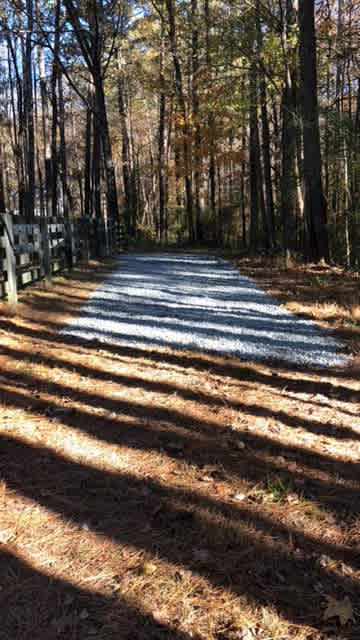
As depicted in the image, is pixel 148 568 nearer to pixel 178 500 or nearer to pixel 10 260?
pixel 178 500

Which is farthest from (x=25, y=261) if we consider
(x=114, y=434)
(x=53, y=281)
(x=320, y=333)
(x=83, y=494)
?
(x=83, y=494)

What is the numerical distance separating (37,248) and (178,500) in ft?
23.4

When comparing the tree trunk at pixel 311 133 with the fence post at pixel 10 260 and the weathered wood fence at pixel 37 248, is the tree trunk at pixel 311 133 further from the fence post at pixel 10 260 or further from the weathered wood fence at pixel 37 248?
the fence post at pixel 10 260

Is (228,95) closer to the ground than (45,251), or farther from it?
farther from it

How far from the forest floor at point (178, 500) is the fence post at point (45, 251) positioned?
4.81 m

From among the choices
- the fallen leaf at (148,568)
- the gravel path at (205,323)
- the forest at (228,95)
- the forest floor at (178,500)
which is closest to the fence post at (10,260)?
the gravel path at (205,323)

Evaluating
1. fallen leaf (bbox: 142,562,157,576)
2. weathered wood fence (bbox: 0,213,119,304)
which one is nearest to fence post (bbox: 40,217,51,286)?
→ weathered wood fence (bbox: 0,213,119,304)

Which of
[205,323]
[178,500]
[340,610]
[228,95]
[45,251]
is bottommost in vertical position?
[340,610]

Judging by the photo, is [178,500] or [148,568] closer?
[148,568]

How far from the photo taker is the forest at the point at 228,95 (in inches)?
451

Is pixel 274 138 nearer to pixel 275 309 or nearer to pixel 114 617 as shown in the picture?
pixel 275 309

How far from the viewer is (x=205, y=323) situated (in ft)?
20.0

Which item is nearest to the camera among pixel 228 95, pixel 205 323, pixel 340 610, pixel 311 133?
pixel 340 610

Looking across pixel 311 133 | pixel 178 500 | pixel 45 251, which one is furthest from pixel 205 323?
pixel 311 133
